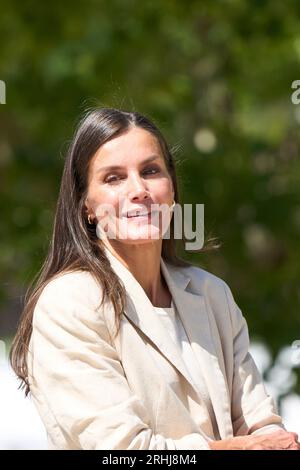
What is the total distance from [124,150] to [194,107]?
550cm

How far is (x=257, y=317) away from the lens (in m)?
7.06

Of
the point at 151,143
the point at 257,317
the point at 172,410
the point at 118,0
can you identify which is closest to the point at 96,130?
the point at 151,143

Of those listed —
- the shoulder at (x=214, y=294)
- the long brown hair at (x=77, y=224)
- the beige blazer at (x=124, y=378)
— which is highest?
the long brown hair at (x=77, y=224)

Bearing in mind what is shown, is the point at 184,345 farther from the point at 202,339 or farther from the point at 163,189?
the point at 163,189

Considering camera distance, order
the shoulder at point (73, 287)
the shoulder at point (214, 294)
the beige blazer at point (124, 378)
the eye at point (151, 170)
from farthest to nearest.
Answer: the shoulder at point (214, 294), the eye at point (151, 170), the shoulder at point (73, 287), the beige blazer at point (124, 378)

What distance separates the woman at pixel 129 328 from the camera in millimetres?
2004

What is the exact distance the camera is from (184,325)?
224 cm

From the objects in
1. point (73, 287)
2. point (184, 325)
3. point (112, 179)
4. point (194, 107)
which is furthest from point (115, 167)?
point (194, 107)

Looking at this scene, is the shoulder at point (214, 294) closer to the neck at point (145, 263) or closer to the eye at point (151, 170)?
the neck at point (145, 263)

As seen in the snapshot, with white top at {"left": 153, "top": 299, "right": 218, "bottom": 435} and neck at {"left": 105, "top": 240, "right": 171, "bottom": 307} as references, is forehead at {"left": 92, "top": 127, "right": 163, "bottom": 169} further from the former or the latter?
white top at {"left": 153, "top": 299, "right": 218, "bottom": 435}

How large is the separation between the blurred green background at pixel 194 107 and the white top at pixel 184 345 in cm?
421

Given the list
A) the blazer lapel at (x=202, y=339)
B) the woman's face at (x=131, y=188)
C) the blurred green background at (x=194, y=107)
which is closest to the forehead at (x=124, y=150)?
the woman's face at (x=131, y=188)

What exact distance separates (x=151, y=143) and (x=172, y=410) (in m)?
0.57
